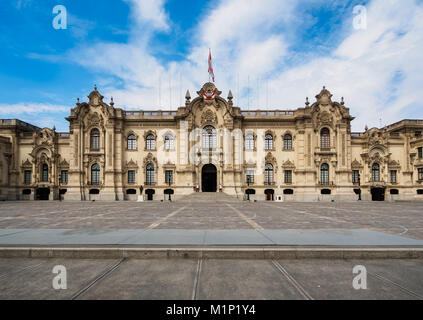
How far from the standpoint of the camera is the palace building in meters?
37.5

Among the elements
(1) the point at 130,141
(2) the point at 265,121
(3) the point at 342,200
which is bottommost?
(3) the point at 342,200

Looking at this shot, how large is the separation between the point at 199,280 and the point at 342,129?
40844 mm

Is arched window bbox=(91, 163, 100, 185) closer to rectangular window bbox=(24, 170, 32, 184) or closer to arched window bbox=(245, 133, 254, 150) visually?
rectangular window bbox=(24, 170, 32, 184)

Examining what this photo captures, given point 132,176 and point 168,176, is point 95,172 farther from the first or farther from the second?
point 168,176

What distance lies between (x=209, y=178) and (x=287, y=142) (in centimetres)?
1442

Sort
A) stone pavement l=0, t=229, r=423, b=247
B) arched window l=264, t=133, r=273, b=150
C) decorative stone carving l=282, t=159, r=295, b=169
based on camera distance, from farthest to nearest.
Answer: arched window l=264, t=133, r=273, b=150, decorative stone carving l=282, t=159, r=295, b=169, stone pavement l=0, t=229, r=423, b=247

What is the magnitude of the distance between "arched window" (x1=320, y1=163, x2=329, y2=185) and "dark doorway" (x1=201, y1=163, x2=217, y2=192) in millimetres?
17391

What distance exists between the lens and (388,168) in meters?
39.3

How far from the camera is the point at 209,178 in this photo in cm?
3884

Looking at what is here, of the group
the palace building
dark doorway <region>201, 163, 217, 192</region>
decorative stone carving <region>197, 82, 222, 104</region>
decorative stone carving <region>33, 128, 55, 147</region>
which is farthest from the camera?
decorative stone carving <region>33, 128, 55, 147</region>

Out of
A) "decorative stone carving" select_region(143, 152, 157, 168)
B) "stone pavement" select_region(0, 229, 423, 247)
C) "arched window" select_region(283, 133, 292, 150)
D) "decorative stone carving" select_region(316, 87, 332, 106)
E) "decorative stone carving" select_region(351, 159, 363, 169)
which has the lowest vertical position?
"stone pavement" select_region(0, 229, 423, 247)

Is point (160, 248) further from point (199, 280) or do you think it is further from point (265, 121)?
point (265, 121)

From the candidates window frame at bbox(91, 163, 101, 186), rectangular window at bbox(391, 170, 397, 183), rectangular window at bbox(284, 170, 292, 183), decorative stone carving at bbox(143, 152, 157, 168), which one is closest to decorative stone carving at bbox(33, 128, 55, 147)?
window frame at bbox(91, 163, 101, 186)

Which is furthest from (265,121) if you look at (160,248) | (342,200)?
(160,248)
